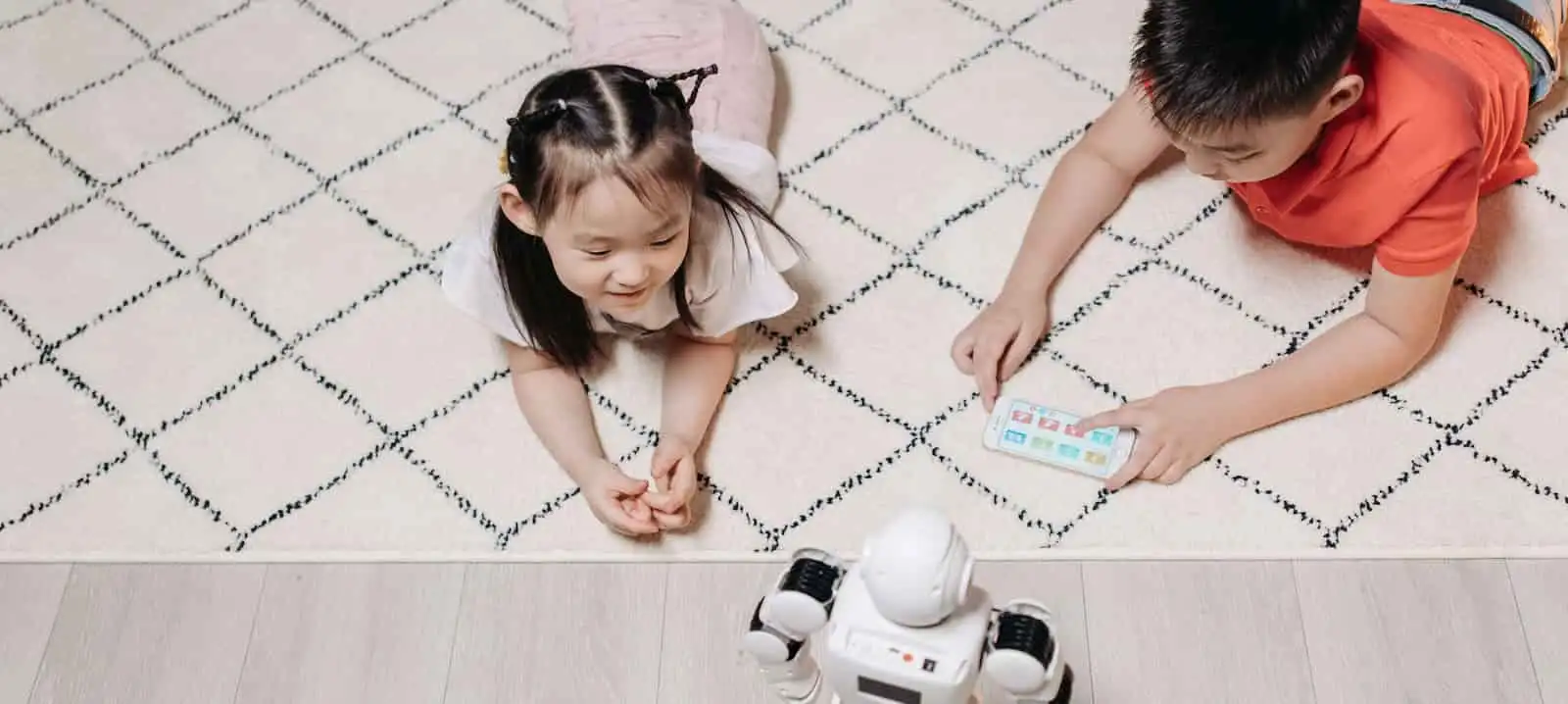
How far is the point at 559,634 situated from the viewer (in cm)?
106

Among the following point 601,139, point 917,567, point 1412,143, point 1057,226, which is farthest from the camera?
point 1057,226

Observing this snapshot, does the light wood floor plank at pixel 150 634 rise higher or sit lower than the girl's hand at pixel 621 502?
lower

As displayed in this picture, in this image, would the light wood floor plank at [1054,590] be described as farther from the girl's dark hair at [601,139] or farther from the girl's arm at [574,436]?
the girl's dark hair at [601,139]

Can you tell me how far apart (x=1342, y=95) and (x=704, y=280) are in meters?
0.47

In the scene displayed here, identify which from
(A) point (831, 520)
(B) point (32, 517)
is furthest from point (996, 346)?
(B) point (32, 517)

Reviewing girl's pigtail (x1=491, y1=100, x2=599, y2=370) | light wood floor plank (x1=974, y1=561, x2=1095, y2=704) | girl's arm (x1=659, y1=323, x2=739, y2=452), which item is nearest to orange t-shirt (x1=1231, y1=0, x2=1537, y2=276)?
light wood floor plank (x1=974, y1=561, x2=1095, y2=704)

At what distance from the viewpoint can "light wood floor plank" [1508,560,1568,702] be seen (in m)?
1.00

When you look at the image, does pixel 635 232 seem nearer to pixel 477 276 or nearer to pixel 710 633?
pixel 477 276

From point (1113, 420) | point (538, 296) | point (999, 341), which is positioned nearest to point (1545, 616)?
point (1113, 420)

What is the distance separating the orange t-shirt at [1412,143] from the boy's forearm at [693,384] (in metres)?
0.46

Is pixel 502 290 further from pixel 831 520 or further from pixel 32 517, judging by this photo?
pixel 32 517

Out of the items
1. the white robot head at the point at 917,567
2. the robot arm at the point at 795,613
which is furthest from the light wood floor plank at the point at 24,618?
the white robot head at the point at 917,567

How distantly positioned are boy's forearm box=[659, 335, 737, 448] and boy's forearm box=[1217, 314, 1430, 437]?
1.31ft

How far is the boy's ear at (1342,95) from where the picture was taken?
96 centimetres
